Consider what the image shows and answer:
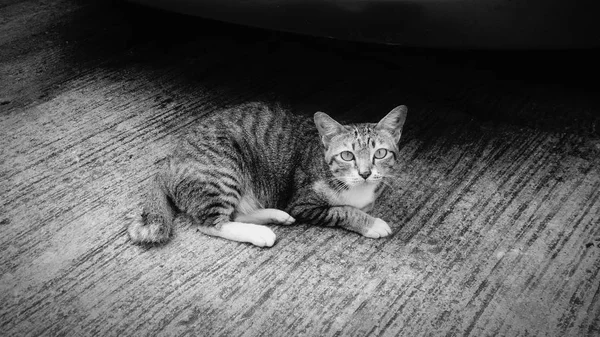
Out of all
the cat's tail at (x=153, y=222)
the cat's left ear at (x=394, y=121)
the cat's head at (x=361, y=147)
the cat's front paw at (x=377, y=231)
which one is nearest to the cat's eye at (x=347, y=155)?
the cat's head at (x=361, y=147)

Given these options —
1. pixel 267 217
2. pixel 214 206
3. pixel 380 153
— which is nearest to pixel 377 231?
pixel 380 153

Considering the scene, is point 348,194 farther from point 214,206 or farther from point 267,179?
point 214,206

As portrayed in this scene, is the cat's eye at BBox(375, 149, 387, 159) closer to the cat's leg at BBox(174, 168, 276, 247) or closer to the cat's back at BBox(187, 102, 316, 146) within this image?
the cat's back at BBox(187, 102, 316, 146)

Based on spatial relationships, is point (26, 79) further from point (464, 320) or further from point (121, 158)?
point (464, 320)

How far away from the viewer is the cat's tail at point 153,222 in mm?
2502

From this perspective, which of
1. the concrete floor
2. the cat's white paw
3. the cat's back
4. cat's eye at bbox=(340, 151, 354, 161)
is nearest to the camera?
the concrete floor

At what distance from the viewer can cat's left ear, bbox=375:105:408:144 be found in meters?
2.60

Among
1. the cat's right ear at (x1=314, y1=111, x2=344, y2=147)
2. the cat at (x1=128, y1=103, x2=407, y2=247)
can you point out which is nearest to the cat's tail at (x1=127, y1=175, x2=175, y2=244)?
the cat at (x1=128, y1=103, x2=407, y2=247)

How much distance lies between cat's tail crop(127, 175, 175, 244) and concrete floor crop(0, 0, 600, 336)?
2.5 inches

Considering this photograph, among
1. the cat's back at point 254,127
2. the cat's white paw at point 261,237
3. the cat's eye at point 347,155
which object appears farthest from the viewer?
the cat's back at point 254,127

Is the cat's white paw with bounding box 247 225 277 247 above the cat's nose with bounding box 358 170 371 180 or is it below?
below

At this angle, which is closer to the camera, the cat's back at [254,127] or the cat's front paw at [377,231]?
the cat's front paw at [377,231]

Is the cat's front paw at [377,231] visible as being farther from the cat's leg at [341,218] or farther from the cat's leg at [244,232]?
the cat's leg at [244,232]

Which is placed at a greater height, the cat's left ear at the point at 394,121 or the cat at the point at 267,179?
the cat's left ear at the point at 394,121
